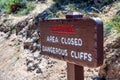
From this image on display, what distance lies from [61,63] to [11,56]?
6.67 ft

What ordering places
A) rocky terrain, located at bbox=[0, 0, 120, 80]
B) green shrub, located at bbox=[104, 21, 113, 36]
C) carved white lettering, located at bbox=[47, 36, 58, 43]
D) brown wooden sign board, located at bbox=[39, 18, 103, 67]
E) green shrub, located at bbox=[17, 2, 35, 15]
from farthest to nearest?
green shrub, located at bbox=[17, 2, 35, 15] < green shrub, located at bbox=[104, 21, 113, 36] < rocky terrain, located at bbox=[0, 0, 120, 80] < carved white lettering, located at bbox=[47, 36, 58, 43] < brown wooden sign board, located at bbox=[39, 18, 103, 67]

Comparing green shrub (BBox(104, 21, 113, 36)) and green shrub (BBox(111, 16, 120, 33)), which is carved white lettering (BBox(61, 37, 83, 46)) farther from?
green shrub (BBox(104, 21, 113, 36))

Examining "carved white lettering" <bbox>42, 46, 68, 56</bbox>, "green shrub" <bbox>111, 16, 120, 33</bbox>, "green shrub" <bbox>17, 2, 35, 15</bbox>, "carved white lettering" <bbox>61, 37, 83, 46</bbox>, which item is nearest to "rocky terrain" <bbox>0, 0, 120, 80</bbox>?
"green shrub" <bbox>111, 16, 120, 33</bbox>

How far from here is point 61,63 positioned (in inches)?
226

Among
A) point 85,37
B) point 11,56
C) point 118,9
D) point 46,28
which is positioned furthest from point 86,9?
point 85,37

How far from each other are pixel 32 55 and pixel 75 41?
3345 millimetres

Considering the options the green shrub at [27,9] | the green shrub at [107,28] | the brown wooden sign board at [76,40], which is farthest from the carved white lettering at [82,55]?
the green shrub at [27,9]

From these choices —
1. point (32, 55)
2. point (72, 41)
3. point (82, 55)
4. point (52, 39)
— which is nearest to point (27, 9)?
point (32, 55)

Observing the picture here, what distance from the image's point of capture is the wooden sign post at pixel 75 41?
3.17 m

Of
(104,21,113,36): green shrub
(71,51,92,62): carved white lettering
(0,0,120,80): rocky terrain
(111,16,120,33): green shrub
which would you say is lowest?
(0,0,120,80): rocky terrain

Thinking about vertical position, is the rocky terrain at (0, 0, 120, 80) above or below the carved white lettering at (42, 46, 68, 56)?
below

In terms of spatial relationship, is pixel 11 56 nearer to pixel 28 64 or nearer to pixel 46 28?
pixel 28 64

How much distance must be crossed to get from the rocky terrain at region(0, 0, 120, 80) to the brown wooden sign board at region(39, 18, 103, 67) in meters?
1.14

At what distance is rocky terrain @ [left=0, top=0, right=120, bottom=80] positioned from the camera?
4.76 m
